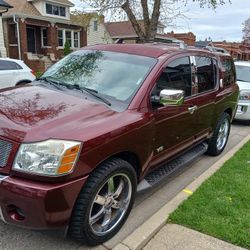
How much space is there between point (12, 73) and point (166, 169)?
8087mm

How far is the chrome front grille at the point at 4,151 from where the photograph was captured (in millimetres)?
2670

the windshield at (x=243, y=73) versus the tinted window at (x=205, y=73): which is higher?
the tinted window at (x=205, y=73)

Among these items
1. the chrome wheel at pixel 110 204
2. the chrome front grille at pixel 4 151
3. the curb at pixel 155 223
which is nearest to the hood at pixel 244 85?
the curb at pixel 155 223

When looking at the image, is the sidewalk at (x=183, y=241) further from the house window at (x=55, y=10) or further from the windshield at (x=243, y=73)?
the house window at (x=55, y=10)

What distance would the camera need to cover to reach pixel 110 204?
10.8 feet

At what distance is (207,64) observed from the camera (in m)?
5.28

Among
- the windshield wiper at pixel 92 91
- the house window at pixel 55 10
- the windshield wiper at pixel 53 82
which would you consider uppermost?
the house window at pixel 55 10

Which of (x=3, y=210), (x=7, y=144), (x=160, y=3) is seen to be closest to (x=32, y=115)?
(x=7, y=144)

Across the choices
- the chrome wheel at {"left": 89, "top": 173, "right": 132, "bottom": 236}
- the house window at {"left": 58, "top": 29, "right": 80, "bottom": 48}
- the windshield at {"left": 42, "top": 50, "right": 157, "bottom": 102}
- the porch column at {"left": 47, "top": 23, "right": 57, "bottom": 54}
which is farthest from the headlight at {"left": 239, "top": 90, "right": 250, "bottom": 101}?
the house window at {"left": 58, "top": 29, "right": 80, "bottom": 48}

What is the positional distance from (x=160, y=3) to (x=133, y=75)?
14155mm

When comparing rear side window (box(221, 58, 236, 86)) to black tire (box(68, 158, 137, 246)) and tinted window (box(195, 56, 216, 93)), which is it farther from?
black tire (box(68, 158, 137, 246))

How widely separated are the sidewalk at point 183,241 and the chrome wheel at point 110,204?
1.35 ft

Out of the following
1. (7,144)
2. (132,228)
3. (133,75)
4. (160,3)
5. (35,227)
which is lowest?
(132,228)

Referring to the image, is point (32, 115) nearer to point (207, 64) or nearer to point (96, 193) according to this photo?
point (96, 193)
